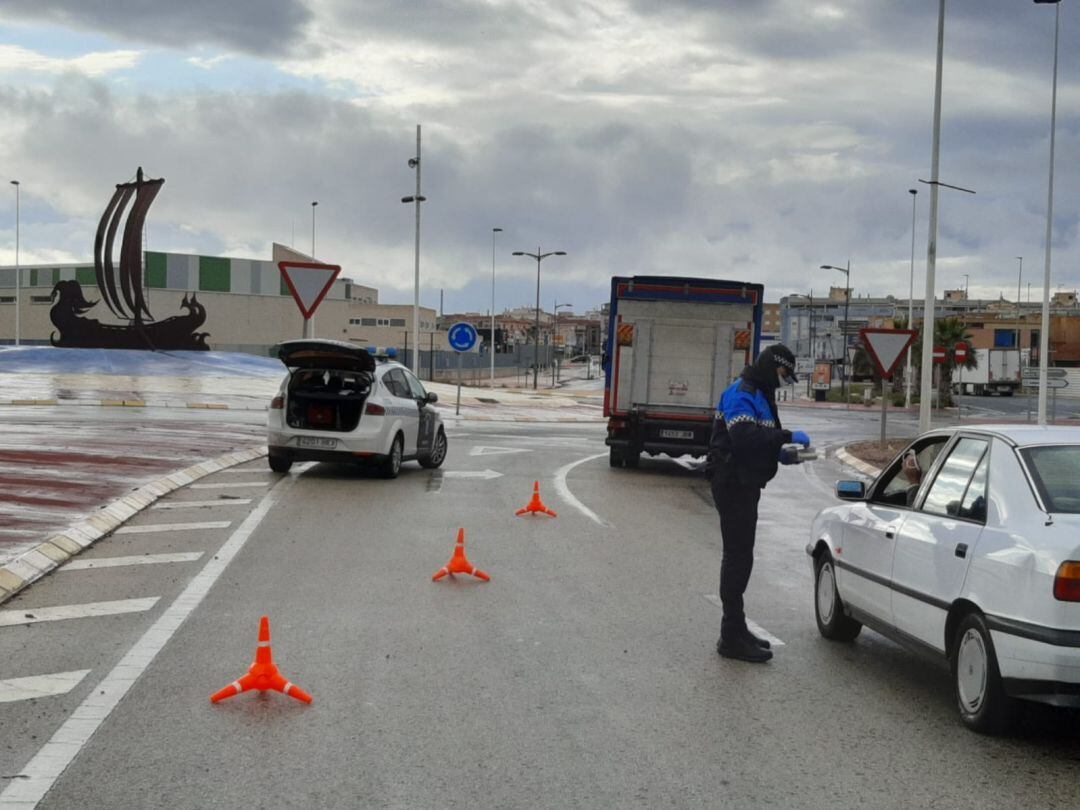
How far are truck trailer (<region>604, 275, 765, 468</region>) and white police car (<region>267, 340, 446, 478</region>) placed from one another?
4629 mm

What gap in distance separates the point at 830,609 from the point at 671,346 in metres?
13.5

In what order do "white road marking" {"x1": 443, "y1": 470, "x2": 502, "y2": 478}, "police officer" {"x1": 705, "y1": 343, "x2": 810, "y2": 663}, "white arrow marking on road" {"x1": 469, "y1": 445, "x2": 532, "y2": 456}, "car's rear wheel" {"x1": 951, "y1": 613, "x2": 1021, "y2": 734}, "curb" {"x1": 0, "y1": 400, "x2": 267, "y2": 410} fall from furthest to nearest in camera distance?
"curb" {"x1": 0, "y1": 400, "x2": 267, "y2": 410}
"white arrow marking on road" {"x1": 469, "y1": 445, "x2": 532, "y2": 456}
"white road marking" {"x1": 443, "y1": 470, "x2": 502, "y2": 478}
"police officer" {"x1": 705, "y1": 343, "x2": 810, "y2": 663}
"car's rear wheel" {"x1": 951, "y1": 613, "x2": 1021, "y2": 734}

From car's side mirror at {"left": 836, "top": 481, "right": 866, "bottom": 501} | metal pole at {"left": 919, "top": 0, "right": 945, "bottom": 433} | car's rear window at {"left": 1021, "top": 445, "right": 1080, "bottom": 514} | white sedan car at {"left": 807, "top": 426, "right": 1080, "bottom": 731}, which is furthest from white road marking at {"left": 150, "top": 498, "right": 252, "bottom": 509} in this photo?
metal pole at {"left": 919, "top": 0, "right": 945, "bottom": 433}

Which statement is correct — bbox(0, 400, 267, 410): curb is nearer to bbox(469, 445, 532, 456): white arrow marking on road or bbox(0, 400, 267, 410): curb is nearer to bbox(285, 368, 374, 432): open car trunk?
bbox(469, 445, 532, 456): white arrow marking on road

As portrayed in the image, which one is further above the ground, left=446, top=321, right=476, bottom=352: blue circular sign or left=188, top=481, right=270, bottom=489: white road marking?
left=446, top=321, right=476, bottom=352: blue circular sign

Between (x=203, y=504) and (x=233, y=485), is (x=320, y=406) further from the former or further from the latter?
(x=203, y=504)

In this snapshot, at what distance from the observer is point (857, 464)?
83.8 feet

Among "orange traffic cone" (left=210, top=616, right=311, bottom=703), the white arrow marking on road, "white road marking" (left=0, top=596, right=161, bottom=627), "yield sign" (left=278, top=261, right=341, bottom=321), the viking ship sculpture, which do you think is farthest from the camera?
the viking ship sculpture

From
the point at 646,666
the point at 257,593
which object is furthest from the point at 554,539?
the point at 646,666

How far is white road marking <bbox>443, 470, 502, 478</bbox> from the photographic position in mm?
19312

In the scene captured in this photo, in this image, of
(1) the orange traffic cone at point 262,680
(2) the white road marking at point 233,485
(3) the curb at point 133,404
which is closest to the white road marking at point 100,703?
(1) the orange traffic cone at point 262,680

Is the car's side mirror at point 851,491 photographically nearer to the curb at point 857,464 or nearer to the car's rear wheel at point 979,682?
the car's rear wheel at point 979,682

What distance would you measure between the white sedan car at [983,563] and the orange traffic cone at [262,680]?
128 inches

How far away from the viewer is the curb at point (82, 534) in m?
9.61
